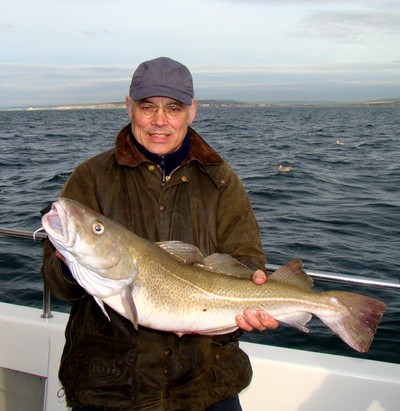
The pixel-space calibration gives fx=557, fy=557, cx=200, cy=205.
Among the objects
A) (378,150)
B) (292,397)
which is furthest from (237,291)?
(378,150)

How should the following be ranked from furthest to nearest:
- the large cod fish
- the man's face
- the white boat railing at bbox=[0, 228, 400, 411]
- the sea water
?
the sea water < the white boat railing at bbox=[0, 228, 400, 411] < the man's face < the large cod fish

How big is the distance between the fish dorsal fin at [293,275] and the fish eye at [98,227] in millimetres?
1080

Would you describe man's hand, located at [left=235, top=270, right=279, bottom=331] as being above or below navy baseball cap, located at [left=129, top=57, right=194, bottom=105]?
below

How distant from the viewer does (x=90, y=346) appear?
3.22m

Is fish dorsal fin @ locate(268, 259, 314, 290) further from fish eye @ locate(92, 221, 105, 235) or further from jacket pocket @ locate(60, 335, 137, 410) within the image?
fish eye @ locate(92, 221, 105, 235)

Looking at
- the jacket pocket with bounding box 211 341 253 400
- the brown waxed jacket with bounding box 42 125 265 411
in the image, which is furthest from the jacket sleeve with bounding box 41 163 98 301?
the jacket pocket with bounding box 211 341 253 400

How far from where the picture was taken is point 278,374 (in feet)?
13.8

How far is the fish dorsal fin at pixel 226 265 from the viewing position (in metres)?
3.29

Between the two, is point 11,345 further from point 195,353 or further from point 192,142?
point 192,142

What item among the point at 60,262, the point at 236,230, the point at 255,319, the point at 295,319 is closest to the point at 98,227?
the point at 60,262

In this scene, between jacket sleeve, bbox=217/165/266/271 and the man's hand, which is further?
jacket sleeve, bbox=217/165/266/271

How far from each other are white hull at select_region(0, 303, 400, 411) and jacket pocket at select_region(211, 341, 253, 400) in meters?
0.82

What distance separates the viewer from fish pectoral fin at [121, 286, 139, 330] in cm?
294

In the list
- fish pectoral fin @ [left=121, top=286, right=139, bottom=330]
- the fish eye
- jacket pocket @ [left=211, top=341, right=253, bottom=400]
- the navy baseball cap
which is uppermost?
the navy baseball cap
